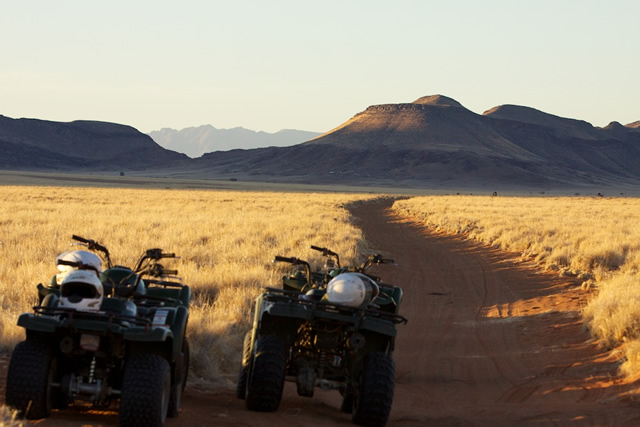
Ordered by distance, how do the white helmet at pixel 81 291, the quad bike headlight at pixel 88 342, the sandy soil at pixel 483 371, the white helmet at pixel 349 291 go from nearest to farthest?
the quad bike headlight at pixel 88 342, the white helmet at pixel 81 291, the white helmet at pixel 349 291, the sandy soil at pixel 483 371

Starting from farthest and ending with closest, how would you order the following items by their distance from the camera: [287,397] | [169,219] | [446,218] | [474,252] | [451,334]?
[446,218] < [169,219] < [474,252] < [451,334] < [287,397]

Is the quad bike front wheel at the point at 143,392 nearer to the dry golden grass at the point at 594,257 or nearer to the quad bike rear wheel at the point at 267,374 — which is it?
the quad bike rear wheel at the point at 267,374

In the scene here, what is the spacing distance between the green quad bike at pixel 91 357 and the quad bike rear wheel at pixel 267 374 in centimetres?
79

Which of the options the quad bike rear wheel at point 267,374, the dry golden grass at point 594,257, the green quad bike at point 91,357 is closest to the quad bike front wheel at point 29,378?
the green quad bike at point 91,357

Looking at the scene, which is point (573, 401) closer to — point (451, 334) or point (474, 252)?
point (451, 334)

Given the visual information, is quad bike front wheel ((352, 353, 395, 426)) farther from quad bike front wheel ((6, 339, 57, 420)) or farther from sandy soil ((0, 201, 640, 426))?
quad bike front wheel ((6, 339, 57, 420))

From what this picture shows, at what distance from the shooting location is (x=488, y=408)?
7.89 meters

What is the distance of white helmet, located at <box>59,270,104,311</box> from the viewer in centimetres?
553

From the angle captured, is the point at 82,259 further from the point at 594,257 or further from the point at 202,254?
the point at 594,257

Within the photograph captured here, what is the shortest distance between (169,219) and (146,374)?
85.2ft

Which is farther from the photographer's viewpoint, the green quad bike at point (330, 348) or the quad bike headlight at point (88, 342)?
the green quad bike at point (330, 348)

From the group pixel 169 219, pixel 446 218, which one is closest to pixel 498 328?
pixel 169 219

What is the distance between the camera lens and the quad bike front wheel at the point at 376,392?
20.3 feet

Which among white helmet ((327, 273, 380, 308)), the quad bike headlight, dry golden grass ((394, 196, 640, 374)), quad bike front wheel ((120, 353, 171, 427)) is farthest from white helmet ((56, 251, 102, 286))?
dry golden grass ((394, 196, 640, 374))
